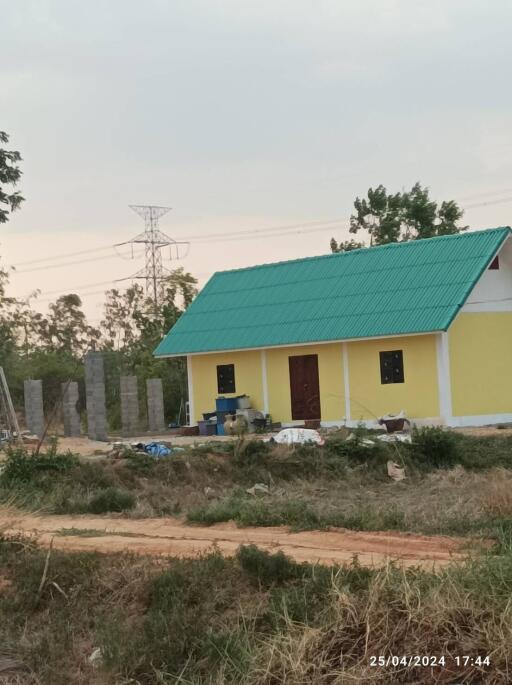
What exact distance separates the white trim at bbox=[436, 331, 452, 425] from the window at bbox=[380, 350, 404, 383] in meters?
1.21

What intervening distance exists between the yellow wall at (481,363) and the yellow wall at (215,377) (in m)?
6.19

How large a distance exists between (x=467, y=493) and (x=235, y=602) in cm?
690

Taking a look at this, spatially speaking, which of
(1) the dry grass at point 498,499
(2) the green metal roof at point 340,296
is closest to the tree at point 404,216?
(2) the green metal roof at point 340,296

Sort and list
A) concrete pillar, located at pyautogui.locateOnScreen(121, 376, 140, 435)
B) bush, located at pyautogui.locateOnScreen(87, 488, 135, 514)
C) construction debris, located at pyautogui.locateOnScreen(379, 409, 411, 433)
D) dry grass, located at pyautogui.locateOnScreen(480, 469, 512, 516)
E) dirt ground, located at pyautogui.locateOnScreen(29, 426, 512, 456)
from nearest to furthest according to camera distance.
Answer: dry grass, located at pyautogui.locateOnScreen(480, 469, 512, 516)
bush, located at pyautogui.locateOnScreen(87, 488, 135, 514)
dirt ground, located at pyautogui.locateOnScreen(29, 426, 512, 456)
construction debris, located at pyautogui.locateOnScreen(379, 409, 411, 433)
concrete pillar, located at pyautogui.locateOnScreen(121, 376, 140, 435)

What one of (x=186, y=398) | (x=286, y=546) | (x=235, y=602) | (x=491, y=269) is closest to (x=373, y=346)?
(x=491, y=269)

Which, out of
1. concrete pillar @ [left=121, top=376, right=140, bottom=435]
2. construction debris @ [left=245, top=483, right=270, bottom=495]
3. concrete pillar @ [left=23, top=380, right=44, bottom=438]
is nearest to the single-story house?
concrete pillar @ [left=121, top=376, right=140, bottom=435]

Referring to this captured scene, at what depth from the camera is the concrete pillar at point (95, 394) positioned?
29719 millimetres

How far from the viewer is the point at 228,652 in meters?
8.68

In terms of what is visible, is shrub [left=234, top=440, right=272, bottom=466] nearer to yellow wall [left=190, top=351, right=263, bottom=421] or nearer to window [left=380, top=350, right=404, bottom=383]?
window [left=380, top=350, right=404, bottom=383]

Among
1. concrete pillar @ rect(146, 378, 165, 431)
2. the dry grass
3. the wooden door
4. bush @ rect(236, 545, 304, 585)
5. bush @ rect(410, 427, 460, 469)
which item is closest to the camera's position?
bush @ rect(236, 545, 304, 585)

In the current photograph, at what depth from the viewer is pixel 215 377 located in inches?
1318

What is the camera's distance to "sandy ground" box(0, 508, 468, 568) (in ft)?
34.1

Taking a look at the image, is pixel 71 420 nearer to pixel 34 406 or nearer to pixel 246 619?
pixel 34 406

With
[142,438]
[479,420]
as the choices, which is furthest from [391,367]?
[142,438]
